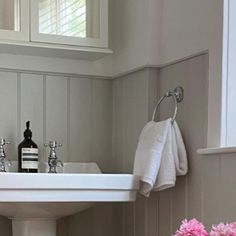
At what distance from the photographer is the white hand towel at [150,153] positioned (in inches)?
75.7

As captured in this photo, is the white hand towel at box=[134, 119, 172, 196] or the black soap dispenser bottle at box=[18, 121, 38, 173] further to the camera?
the black soap dispenser bottle at box=[18, 121, 38, 173]

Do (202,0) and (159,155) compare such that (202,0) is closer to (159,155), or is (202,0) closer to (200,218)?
(159,155)

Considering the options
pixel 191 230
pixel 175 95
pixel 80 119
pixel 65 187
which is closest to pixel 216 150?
pixel 175 95

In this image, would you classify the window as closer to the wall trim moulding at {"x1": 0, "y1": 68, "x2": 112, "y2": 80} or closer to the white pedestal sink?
the wall trim moulding at {"x1": 0, "y1": 68, "x2": 112, "y2": 80}

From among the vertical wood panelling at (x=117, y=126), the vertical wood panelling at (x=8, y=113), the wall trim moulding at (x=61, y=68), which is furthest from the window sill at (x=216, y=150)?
the vertical wood panelling at (x=8, y=113)

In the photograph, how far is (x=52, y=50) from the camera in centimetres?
225

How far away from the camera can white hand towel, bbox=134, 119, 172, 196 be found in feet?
6.31

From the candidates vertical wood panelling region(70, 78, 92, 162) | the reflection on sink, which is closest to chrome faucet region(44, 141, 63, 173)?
the reflection on sink

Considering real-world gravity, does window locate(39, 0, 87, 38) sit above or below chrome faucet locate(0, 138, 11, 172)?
above

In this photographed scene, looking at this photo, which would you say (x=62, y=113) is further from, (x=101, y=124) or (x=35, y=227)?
(x=35, y=227)

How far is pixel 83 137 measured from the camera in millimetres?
2439

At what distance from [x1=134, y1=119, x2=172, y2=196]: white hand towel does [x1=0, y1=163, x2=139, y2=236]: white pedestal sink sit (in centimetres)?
4

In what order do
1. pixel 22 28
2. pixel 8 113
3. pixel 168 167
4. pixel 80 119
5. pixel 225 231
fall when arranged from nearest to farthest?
pixel 225 231 → pixel 168 167 → pixel 22 28 → pixel 8 113 → pixel 80 119

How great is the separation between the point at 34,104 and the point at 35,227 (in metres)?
0.56
